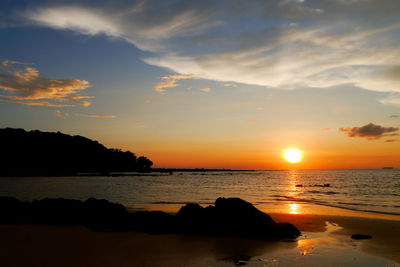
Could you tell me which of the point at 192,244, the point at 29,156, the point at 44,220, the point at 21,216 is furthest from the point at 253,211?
the point at 29,156

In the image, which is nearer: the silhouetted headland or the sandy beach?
the sandy beach

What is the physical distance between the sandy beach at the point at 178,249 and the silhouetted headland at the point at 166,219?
883 millimetres

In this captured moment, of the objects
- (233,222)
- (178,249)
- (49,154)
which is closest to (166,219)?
(233,222)

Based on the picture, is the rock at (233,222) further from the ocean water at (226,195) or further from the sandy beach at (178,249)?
the ocean water at (226,195)

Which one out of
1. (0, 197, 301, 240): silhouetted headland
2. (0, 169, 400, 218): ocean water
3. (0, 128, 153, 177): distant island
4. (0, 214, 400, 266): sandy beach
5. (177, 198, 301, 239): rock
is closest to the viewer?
(0, 214, 400, 266): sandy beach

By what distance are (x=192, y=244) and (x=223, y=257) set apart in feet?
7.12

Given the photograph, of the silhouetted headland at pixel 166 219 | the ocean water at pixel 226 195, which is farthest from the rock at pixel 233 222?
the ocean water at pixel 226 195

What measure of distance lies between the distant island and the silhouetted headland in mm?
98521

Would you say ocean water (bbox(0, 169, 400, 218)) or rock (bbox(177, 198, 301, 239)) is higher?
rock (bbox(177, 198, 301, 239))

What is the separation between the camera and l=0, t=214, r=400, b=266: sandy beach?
8.74 meters

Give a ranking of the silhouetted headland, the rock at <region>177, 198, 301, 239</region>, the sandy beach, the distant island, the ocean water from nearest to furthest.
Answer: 1. the sandy beach
2. the rock at <region>177, 198, 301, 239</region>
3. the silhouetted headland
4. the ocean water
5. the distant island

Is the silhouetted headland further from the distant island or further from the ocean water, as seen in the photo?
the distant island

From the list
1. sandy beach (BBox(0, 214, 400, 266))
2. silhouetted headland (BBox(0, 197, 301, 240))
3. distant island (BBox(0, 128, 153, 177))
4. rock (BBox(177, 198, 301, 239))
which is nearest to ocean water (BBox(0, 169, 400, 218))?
silhouetted headland (BBox(0, 197, 301, 240))

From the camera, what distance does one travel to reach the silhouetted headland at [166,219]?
1299 centimetres
